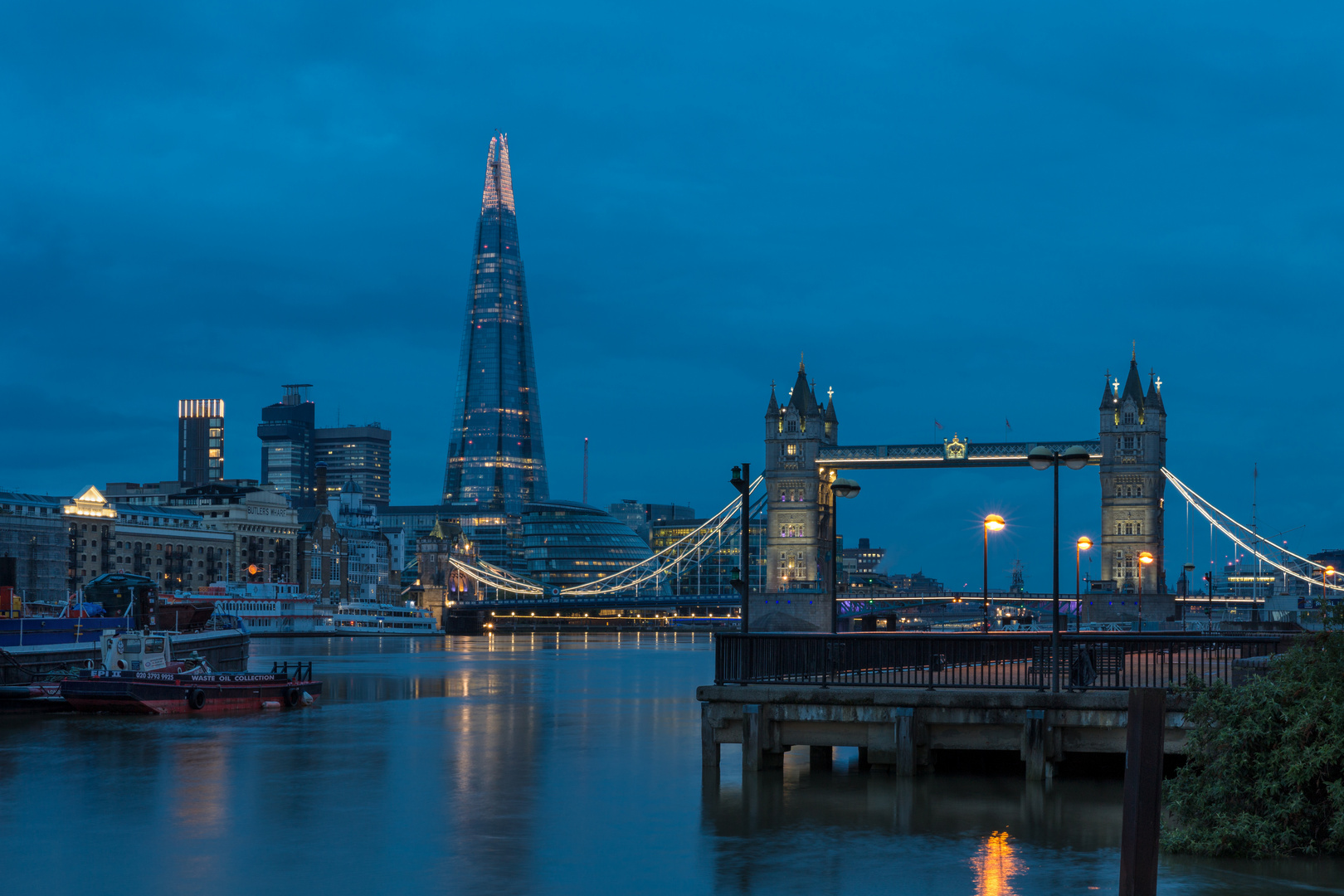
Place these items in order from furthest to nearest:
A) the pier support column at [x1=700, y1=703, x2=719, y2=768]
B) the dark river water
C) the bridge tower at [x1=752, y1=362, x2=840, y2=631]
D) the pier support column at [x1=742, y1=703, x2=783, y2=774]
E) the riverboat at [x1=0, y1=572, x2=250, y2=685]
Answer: the bridge tower at [x1=752, y1=362, x2=840, y2=631], the riverboat at [x1=0, y1=572, x2=250, y2=685], the pier support column at [x1=700, y1=703, x2=719, y2=768], the pier support column at [x1=742, y1=703, x2=783, y2=774], the dark river water

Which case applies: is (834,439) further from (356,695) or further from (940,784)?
(940,784)

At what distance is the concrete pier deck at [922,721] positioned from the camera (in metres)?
26.2

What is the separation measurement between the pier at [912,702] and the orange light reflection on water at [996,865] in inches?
146

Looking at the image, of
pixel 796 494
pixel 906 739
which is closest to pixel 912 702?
pixel 906 739

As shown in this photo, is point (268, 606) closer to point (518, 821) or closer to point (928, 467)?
point (928, 467)

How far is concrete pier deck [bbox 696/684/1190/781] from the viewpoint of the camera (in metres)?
26.2

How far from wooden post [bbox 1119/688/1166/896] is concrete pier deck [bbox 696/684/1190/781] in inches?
429

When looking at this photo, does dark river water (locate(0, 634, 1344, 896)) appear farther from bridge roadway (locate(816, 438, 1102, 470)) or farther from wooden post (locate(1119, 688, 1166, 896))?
bridge roadway (locate(816, 438, 1102, 470))

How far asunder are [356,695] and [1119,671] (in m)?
39.8

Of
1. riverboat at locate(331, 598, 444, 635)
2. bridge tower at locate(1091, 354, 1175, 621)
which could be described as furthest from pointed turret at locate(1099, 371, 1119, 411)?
riverboat at locate(331, 598, 444, 635)

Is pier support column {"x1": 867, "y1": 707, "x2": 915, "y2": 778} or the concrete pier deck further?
pier support column {"x1": 867, "y1": 707, "x2": 915, "y2": 778}

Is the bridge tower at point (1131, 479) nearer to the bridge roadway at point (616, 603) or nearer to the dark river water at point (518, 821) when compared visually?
the bridge roadway at point (616, 603)

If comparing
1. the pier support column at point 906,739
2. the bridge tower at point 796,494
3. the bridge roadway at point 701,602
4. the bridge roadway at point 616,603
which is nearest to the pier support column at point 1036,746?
the pier support column at point 906,739

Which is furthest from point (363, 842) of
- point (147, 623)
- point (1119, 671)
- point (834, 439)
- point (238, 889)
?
point (834, 439)
